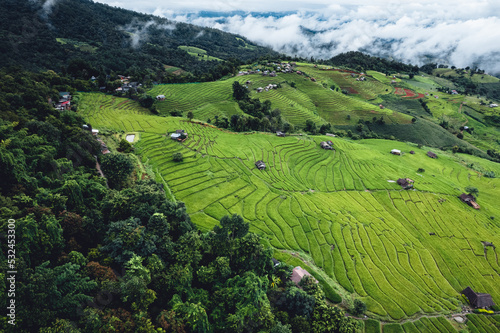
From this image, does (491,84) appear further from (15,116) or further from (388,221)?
(15,116)

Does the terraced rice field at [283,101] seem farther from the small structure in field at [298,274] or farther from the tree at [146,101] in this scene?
the small structure in field at [298,274]

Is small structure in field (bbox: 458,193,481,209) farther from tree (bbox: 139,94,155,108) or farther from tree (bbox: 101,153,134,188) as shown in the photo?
tree (bbox: 139,94,155,108)

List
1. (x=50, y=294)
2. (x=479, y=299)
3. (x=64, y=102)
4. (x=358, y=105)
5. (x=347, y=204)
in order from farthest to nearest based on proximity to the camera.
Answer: (x=358, y=105) < (x=64, y=102) < (x=347, y=204) < (x=479, y=299) < (x=50, y=294)

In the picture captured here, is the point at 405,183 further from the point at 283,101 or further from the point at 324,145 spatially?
the point at 283,101

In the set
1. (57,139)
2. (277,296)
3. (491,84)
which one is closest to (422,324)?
(277,296)

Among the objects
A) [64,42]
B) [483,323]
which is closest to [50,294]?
[483,323]
